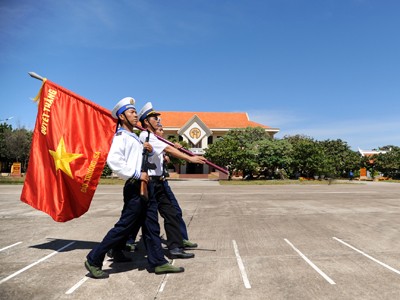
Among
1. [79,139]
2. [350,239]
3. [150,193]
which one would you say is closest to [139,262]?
[150,193]

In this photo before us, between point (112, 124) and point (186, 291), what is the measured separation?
2.89 metres

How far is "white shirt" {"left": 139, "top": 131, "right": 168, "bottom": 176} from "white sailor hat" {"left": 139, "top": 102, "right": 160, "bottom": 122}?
1.17 feet

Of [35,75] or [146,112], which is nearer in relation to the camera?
[146,112]

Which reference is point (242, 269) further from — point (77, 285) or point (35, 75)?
point (35, 75)

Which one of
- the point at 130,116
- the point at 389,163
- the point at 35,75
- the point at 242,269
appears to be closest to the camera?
the point at 242,269

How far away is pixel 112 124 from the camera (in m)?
5.36

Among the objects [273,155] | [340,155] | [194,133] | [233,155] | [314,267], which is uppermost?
[194,133]

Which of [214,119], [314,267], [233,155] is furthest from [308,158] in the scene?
[314,267]

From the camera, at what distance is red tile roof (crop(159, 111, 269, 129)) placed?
185 feet

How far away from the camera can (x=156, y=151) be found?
188 inches

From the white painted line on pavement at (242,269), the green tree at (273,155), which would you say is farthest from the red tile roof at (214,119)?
the white painted line on pavement at (242,269)

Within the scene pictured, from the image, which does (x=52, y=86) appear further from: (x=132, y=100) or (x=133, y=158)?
(x=133, y=158)

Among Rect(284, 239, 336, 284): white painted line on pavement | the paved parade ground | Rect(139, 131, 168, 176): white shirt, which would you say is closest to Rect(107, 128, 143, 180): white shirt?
Rect(139, 131, 168, 176): white shirt

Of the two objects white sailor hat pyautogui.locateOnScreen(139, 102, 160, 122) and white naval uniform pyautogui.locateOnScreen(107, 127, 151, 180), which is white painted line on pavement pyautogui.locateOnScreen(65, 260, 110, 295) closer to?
white naval uniform pyautogui.locateOnScreen(107, 127, 151, 180)
